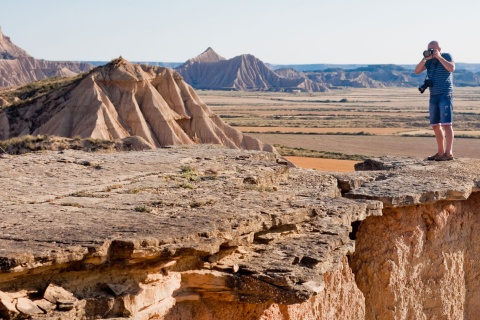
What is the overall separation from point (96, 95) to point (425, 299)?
2104cm

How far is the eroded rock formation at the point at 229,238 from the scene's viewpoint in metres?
5.09

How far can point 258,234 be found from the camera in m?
6.41

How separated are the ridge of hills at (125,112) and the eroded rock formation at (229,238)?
17.1 m

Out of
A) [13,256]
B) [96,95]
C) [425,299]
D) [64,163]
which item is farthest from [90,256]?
[96,95]

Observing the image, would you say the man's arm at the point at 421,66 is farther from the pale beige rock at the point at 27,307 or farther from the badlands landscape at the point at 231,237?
the pale beige rock at the point at 27,307

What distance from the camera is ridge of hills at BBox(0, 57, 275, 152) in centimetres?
2700

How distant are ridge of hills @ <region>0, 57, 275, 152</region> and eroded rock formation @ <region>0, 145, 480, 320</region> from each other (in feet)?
56.1

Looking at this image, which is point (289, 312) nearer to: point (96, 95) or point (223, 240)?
point (223, 240)

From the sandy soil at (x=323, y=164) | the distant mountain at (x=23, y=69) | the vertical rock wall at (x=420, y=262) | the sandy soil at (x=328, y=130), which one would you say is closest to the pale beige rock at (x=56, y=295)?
the vertical rock wall at (x=420, y=262)

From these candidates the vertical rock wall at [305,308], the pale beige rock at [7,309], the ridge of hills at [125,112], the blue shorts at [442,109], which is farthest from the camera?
the ridge of hills at [125,112]

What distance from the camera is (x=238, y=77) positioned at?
165m

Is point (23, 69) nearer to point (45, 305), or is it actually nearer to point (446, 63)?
point (446, 63)

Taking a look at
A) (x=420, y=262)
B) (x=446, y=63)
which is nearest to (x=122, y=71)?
(x=446, y=63)

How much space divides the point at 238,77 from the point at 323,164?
425 feet
